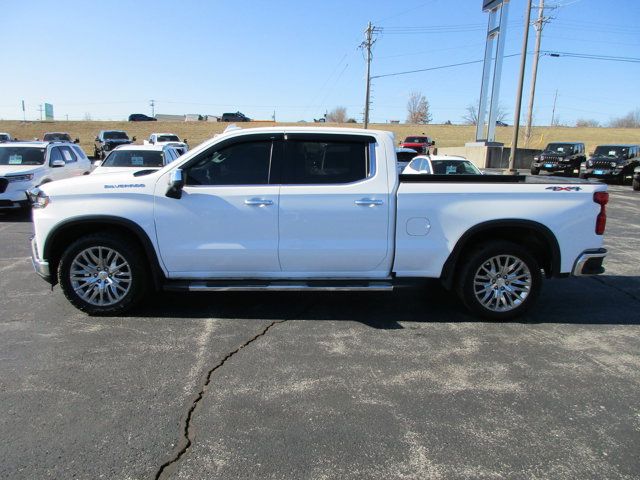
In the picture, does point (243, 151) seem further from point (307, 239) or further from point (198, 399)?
point (198, 399)

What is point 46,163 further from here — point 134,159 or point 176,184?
point 176,184

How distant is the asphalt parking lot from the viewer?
2.88 metres

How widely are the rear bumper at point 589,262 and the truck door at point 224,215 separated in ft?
10.0

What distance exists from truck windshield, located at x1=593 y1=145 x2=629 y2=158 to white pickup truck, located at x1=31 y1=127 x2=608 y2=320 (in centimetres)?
2293

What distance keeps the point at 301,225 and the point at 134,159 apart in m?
9.75

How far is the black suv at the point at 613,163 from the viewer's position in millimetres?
23703

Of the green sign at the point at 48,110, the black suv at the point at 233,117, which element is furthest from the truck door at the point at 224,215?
the green sign at the point at 48,110

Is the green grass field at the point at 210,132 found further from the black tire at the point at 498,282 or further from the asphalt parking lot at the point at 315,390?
the black tire at the point at 498,282

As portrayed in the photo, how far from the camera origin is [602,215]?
5.03 metres

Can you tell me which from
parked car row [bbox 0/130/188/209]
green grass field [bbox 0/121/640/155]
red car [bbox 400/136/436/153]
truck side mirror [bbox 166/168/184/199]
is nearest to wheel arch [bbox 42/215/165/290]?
truck side mirror [bbox 166/168/184/199]

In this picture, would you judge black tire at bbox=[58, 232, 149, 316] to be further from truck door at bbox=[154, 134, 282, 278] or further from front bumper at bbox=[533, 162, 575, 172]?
front bumper at bbox=[533, 162, 575, 172]

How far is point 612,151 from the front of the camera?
24.8 meters

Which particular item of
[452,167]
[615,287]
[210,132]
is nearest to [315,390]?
[615,287]

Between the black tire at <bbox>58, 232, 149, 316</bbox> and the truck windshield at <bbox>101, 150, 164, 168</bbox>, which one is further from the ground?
the truck windshield at <bbox>101, 150, 164, 168</bbox>
